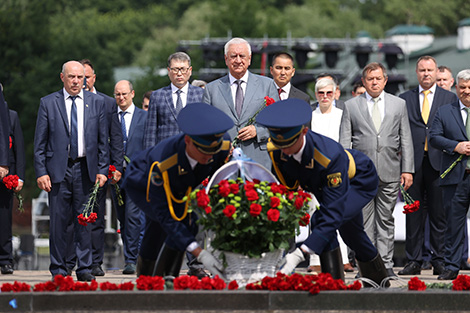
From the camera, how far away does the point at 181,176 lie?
800 cm

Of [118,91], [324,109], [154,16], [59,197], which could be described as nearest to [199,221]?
[59,197]

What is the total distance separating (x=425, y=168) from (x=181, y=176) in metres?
4.83

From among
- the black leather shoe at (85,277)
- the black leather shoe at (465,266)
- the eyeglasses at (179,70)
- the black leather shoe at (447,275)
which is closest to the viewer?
the black leather shoe at (85,277)

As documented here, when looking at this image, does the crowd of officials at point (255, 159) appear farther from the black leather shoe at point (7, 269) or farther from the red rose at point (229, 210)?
the red rose at point (229, 210)

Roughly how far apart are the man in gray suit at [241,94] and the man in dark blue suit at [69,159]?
1425mm

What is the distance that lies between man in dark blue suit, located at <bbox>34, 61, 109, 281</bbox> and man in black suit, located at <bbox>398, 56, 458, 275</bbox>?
149 inches

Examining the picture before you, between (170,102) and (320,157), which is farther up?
(170,102)

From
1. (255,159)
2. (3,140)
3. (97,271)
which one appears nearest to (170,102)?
(255,159)

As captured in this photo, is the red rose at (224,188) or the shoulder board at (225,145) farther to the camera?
the shoulder board at (225,145)

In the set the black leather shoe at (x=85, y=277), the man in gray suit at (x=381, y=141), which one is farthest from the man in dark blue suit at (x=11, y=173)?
the man in gray suit at (x=381, y=141)

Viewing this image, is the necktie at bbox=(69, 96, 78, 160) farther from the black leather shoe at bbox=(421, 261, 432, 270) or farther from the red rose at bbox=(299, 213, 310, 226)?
the black leather shoe at bbox=(421, 261, 432, 270)

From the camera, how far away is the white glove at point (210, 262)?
7.77 meters

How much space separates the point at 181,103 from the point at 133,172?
272 cm

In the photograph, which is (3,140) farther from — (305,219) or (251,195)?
(305,219)
